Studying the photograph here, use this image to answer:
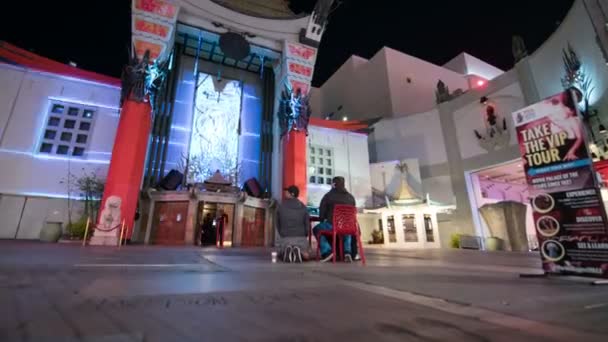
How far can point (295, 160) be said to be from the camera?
1062 centimetres

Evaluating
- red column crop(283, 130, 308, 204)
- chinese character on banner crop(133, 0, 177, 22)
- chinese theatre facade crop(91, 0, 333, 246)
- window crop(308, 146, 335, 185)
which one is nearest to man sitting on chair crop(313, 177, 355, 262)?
chinese theatre facade crop(91, 0, 333, 246)

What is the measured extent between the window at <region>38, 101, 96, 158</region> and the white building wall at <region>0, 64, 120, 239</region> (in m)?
0.16

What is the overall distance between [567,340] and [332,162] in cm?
1255

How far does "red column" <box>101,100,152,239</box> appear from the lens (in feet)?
25.3

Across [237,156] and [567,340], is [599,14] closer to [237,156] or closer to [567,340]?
[567,340]

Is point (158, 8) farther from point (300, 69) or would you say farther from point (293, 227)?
point (293, 227)

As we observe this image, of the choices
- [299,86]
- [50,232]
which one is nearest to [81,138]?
[50,232]

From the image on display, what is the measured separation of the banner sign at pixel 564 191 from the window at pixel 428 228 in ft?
32.6

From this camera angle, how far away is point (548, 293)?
135 centimetres

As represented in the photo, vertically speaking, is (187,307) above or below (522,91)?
below

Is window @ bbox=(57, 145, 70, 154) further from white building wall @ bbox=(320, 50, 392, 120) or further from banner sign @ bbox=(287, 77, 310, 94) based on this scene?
white building wall @ bbox=(320, 50, 392, 120)

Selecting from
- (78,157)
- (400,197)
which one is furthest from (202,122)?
(400,197)

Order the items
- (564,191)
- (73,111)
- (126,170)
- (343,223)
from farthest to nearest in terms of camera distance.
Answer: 1. (73,111)
2. (126,170)
3. (343,223)
4. (564,191)

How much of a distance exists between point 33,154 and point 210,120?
589 centimetres
